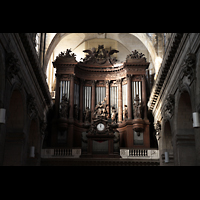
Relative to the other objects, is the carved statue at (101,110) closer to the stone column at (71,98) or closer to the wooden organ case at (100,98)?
the wooden organ case at (100,98)

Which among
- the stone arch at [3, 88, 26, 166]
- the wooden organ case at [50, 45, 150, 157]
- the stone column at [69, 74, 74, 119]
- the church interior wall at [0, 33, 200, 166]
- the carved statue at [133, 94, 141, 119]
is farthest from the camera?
the stone column at [69, 74, 74, 119]

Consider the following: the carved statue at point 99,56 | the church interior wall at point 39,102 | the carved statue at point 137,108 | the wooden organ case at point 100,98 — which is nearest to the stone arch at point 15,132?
the church interior wall at point 39,102

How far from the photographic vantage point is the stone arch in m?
15.7

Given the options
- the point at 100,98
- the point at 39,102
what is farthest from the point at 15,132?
the point at 100,98

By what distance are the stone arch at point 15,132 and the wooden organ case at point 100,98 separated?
22.1 ft

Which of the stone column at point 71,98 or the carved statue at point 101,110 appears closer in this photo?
the stone column at point 71,98

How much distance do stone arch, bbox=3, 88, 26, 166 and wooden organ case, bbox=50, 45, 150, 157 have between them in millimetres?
6722

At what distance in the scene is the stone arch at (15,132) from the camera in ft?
51.5

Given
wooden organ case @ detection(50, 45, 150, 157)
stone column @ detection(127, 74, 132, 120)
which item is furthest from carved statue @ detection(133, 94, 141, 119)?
stone column @ detection(127, 74, 132, 120)

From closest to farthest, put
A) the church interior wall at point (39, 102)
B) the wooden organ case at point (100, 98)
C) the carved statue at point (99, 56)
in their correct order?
the church interior wall at point (39, 102), the wooden organ case at point (100, 98), the carved statue at point (99, 56)

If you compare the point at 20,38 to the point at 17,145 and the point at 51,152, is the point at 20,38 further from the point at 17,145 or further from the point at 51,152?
the point at 51,152

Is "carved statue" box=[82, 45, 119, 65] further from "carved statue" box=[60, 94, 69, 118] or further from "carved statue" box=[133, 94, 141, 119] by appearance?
"carved statue" box=[133, 94, 141, 119]

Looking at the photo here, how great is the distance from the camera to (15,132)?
52.5ft

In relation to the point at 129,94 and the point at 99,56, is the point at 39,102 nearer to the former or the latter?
the point at 129,94
